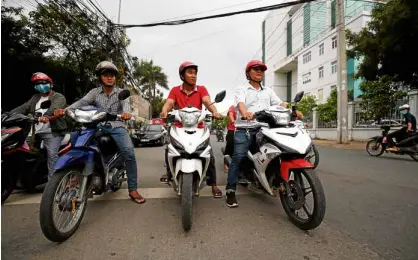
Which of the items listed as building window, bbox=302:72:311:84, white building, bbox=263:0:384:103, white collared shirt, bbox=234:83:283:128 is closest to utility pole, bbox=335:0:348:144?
white building, bbox=263:0:384:103

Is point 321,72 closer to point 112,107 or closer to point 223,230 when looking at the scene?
point 112,107

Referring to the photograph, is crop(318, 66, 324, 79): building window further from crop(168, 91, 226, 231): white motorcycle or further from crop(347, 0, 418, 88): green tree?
crop(168, 91, 226, 231): white motorcycle

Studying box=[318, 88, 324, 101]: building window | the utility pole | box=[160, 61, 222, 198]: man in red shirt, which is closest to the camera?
box=[160, 61, 222, 198]: man in red shirt

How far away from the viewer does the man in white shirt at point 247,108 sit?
321 centimetres

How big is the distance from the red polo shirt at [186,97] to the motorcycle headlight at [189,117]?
62 centimetres

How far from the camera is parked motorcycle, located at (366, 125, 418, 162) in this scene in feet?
23.1

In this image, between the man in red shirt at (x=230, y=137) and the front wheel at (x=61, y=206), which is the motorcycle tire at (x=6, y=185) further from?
the man in red shirt at (x=230, y=137)

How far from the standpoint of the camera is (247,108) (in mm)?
3469

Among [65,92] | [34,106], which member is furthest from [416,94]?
[65,92]

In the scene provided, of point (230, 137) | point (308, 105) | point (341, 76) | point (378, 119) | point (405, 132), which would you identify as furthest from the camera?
point (308, 105)

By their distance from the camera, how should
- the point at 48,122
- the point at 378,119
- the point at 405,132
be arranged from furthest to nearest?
the point at 378,119
the point at 405,132
the point at 48,122

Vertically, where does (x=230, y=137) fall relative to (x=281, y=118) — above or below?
below

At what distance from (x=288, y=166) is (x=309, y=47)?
3235 cm

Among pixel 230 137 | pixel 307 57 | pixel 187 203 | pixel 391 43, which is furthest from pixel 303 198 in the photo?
pixel 307 57
